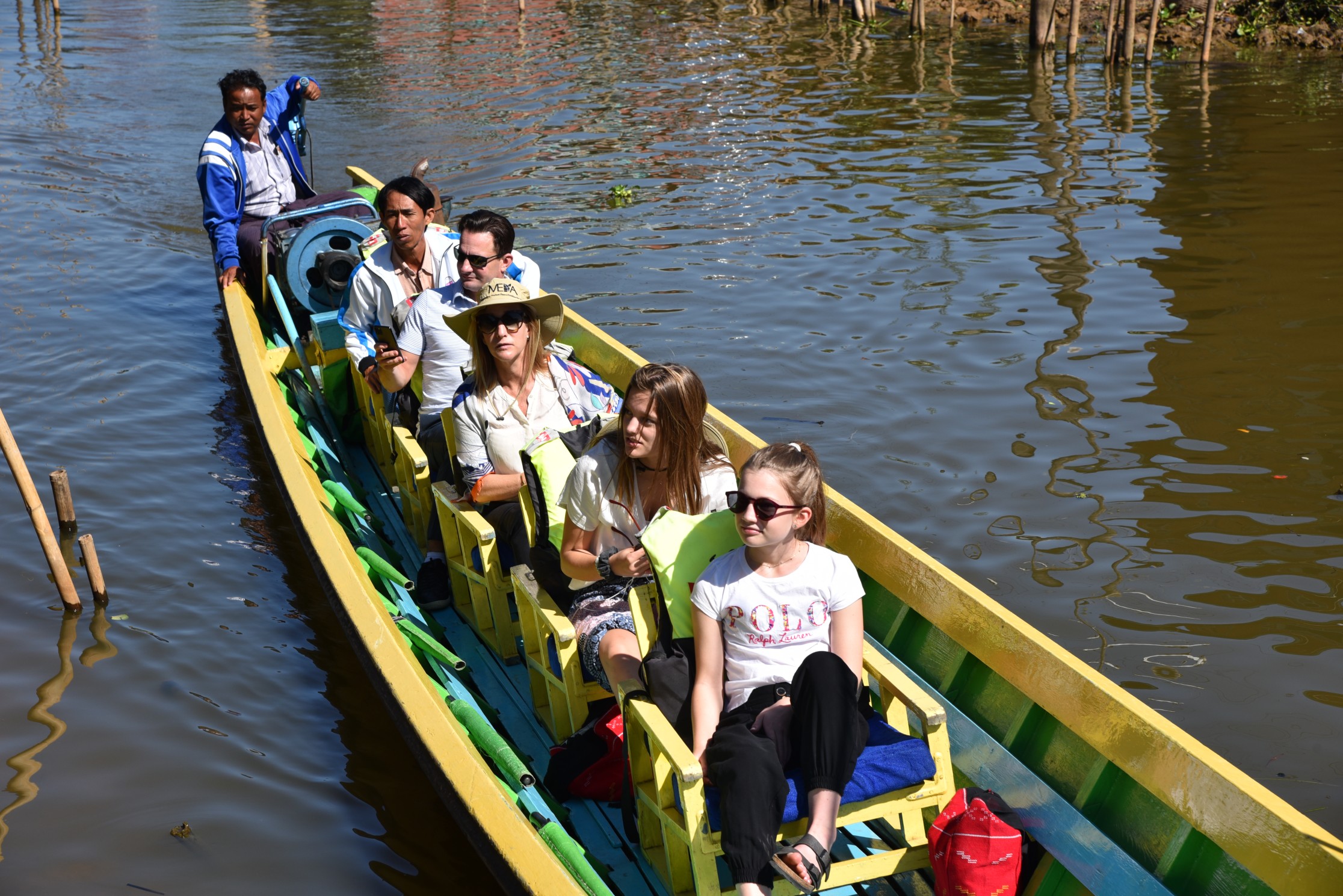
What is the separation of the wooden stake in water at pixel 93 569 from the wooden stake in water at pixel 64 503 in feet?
2.05

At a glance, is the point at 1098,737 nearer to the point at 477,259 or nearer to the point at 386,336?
the point at 477,259

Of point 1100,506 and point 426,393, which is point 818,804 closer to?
point 426,393

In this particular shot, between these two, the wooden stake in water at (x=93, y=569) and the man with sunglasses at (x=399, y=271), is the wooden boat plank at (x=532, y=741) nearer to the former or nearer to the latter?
the man with sunglasses at (x=399, y=271)

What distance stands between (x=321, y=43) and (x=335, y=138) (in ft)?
30.0

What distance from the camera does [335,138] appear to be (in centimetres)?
1703

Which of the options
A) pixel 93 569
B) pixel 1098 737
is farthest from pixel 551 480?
pixel 93 569

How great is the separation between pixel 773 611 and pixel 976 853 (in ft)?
2.87

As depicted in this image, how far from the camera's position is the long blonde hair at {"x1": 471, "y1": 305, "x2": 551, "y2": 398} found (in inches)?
183

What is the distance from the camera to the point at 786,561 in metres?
3.46

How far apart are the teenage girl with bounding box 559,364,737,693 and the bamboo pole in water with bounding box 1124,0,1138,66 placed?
1750 centimetres

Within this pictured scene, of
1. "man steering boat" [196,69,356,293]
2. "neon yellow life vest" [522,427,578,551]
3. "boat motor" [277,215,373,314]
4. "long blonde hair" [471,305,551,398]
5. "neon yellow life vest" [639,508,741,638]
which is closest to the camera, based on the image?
"neon yellow life vest" [639,508,741,638]

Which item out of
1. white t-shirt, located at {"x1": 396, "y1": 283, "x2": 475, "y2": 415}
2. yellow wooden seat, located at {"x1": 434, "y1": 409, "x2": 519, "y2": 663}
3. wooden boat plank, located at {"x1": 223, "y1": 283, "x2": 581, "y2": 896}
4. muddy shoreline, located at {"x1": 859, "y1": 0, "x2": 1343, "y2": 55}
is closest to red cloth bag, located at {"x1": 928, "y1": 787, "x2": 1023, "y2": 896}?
wooden boat plank, located at {"x1": 223, "y1": 283, "x2": 581, "y2": 896}

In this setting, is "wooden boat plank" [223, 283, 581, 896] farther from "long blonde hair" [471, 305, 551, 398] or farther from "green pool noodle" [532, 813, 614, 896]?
"long blonde hair" [471, 305, 551, 398]

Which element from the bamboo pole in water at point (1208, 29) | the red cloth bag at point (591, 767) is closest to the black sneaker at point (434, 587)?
the red cloth bag at point (591, 767)
